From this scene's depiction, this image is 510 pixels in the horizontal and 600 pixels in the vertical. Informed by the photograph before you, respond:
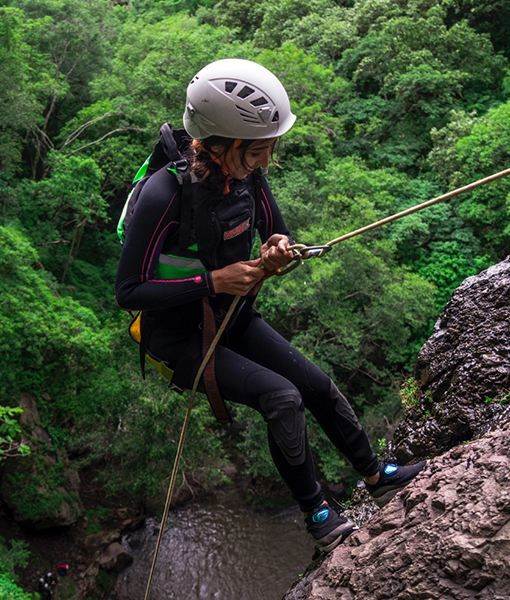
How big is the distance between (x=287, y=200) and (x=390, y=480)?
12262 mm

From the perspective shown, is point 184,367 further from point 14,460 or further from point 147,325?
point 14,460

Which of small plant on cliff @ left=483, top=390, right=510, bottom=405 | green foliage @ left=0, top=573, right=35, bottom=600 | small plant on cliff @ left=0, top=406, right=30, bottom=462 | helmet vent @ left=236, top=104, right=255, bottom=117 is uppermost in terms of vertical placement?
helmet vent @ left=236, top=104, right=255, bottom=117

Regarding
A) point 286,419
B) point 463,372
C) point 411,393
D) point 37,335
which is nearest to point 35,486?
point 37,335

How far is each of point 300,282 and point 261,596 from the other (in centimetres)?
618

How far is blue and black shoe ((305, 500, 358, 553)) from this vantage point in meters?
2.59

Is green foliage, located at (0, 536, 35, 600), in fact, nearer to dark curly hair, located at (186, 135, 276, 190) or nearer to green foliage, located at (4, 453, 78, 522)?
green foliage, located at (4, 453, 78, 522)

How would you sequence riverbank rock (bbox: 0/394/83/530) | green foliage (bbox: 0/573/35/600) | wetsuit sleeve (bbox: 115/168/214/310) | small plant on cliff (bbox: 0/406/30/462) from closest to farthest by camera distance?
wetsuit sleeve (bbox: 115/168/214/310) < green foliage (bbox: 0/573/35/600) < small plant on cliff (bbox: 0/406/30/462) < riverbank rock (bbox: 0/394/83/530)

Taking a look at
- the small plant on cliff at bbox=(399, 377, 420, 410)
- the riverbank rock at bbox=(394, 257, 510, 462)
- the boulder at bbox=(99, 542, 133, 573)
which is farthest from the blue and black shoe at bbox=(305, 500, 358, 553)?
the boulder at bbox=(99, 542, 133, 573)

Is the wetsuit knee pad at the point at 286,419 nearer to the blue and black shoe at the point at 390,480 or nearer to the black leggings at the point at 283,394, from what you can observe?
the black leggings at the point at 283,394

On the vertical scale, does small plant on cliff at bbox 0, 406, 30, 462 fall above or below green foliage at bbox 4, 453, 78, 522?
above

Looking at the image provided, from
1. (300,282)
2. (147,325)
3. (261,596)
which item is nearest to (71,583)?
(261,596)

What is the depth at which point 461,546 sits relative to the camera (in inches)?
74.2

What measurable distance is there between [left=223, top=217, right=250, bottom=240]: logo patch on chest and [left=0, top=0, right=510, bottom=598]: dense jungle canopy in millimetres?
6977

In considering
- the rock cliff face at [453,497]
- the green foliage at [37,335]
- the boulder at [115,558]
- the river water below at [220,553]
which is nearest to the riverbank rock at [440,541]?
the rock cliff face at [453,497]
